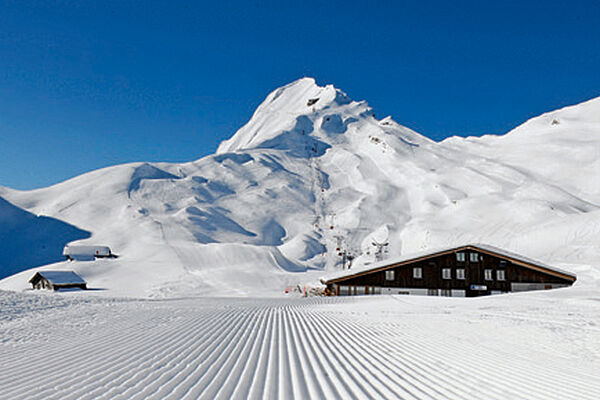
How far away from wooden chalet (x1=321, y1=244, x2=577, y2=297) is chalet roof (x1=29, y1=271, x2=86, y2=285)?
3276 cm

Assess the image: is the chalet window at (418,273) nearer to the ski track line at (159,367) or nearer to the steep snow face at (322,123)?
the ski track line at (159,367)

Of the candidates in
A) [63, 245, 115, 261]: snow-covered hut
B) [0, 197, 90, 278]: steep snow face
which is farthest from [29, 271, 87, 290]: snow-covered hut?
[0, 197, 90, 278]: steep snow face

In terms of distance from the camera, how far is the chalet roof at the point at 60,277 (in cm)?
4897

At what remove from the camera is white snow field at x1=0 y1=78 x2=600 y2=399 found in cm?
720

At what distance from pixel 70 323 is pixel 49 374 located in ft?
24.3

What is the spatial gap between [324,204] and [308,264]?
106 ft

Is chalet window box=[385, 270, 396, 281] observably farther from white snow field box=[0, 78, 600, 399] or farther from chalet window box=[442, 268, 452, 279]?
white snow field box=[0, 78, 600, 399]

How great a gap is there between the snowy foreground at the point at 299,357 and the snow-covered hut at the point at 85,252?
62.9 m

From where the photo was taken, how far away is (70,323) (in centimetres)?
1374

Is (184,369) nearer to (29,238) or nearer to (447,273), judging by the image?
(447,273)

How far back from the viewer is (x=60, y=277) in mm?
49875

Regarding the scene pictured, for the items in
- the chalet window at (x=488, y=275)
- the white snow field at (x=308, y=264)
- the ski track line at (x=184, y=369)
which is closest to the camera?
the ski track line at (x=184, y=369)

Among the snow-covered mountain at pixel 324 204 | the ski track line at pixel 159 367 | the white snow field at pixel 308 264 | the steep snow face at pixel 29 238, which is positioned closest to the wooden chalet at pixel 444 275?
the white snow field at pixel 308 264

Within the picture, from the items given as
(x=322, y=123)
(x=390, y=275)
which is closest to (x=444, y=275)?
(x=390, y=275)
